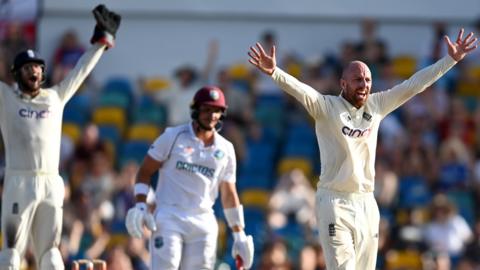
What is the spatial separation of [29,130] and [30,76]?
0.51 meters

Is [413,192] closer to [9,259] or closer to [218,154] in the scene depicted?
[218,154]

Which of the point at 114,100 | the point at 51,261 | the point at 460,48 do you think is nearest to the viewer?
the point at 51,261

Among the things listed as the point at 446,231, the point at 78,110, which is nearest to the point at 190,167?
the point at 446,231

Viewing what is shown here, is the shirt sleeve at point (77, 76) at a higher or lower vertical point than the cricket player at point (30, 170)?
higher

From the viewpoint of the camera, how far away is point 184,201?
49.8ft

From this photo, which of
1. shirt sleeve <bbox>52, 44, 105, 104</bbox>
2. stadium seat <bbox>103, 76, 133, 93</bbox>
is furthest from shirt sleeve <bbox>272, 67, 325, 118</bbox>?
stadium seat <bbox>103, 76, 133, 93</bbox>

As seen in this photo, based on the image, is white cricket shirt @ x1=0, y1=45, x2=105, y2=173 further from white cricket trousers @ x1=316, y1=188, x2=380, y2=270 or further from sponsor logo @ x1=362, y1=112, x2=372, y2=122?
sponsor logo @ x1=362, y1=112, x2=372, y2=122

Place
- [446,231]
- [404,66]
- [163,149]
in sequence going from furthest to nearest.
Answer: [404,66] → [446,231] → [163,149]

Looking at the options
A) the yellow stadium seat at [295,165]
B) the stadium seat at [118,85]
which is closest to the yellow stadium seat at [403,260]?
the yellow stadium seat at [295,165]

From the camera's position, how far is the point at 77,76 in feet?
50.2

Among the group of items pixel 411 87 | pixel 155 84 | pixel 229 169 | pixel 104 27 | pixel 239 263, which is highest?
pixel 104 27

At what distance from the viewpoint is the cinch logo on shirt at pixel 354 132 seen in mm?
14344

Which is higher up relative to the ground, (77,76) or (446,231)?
(77,76)

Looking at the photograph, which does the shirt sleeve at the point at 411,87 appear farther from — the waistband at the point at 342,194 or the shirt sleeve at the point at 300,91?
the waistband at the point at 342,194
